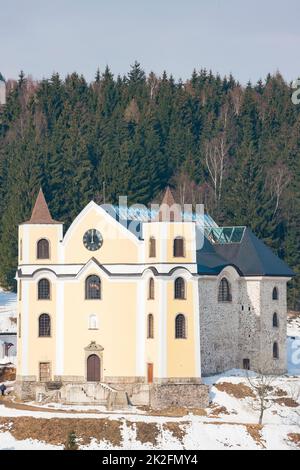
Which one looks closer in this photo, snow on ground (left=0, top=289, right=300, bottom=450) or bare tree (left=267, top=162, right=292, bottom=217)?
snow on ground (left=0, top=289, right=300, bottom=450)

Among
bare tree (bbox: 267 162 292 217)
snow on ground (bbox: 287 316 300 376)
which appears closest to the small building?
bare tree (bbox: 267 162 292 217)

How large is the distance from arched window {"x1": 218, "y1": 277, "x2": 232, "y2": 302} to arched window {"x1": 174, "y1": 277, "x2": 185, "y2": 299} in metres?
5.70

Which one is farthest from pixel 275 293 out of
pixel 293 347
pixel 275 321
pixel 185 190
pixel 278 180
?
pixel 185 190

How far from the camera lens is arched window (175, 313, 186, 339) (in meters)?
93.1

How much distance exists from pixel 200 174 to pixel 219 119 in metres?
15.2

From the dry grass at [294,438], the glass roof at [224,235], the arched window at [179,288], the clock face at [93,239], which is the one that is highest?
the glass roof at [224,235]

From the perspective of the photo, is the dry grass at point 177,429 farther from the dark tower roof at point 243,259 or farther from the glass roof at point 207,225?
the glass roof at point 207,225

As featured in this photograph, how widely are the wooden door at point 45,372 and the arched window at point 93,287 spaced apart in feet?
14.7

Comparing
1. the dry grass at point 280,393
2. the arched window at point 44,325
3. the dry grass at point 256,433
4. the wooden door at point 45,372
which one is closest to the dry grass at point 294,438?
the dry grass at point 256,433

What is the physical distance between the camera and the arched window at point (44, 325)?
96.4 meters

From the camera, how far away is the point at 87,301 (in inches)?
3799

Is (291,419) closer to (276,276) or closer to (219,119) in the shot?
(276,276)

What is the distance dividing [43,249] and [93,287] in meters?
3.56

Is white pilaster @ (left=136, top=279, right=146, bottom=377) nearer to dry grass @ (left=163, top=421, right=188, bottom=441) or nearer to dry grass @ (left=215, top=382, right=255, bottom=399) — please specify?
dry grass @ (left=215, top=382, right=255, bottom=399)
